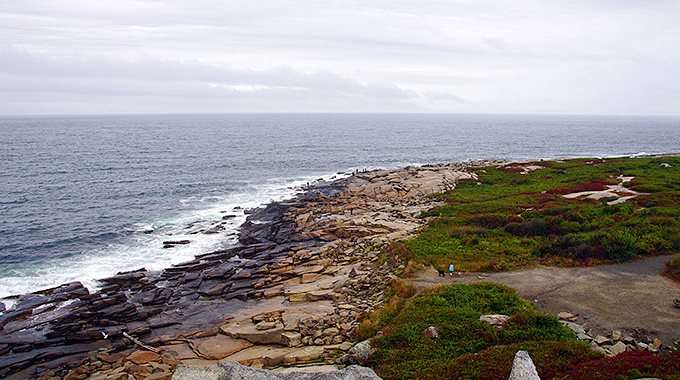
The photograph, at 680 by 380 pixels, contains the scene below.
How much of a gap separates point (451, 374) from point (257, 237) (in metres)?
27.0

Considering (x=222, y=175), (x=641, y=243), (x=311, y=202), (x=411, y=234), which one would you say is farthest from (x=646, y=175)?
(x=222, y=175)

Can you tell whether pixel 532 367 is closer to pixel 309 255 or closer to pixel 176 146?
pixel 309 255

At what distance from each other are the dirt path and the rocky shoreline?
18.6ft

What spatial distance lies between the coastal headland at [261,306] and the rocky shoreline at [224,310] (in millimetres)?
80

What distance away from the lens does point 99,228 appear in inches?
1578

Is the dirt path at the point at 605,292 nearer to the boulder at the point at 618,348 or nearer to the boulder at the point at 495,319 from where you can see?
the boulder at the point at 618,348

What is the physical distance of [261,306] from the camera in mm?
22641

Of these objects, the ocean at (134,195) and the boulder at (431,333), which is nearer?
the boulder at (431,333)

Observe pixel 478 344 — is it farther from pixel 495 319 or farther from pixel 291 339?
pixel 291 339

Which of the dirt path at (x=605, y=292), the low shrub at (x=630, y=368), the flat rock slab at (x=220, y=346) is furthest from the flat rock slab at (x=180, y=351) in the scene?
the low shrub at (x=630, y=368)

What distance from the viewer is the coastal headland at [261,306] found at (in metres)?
15.9

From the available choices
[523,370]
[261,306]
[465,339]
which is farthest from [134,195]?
[523,370]

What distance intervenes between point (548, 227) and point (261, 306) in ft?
67.4

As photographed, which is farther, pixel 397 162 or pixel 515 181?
pixel 397 162
